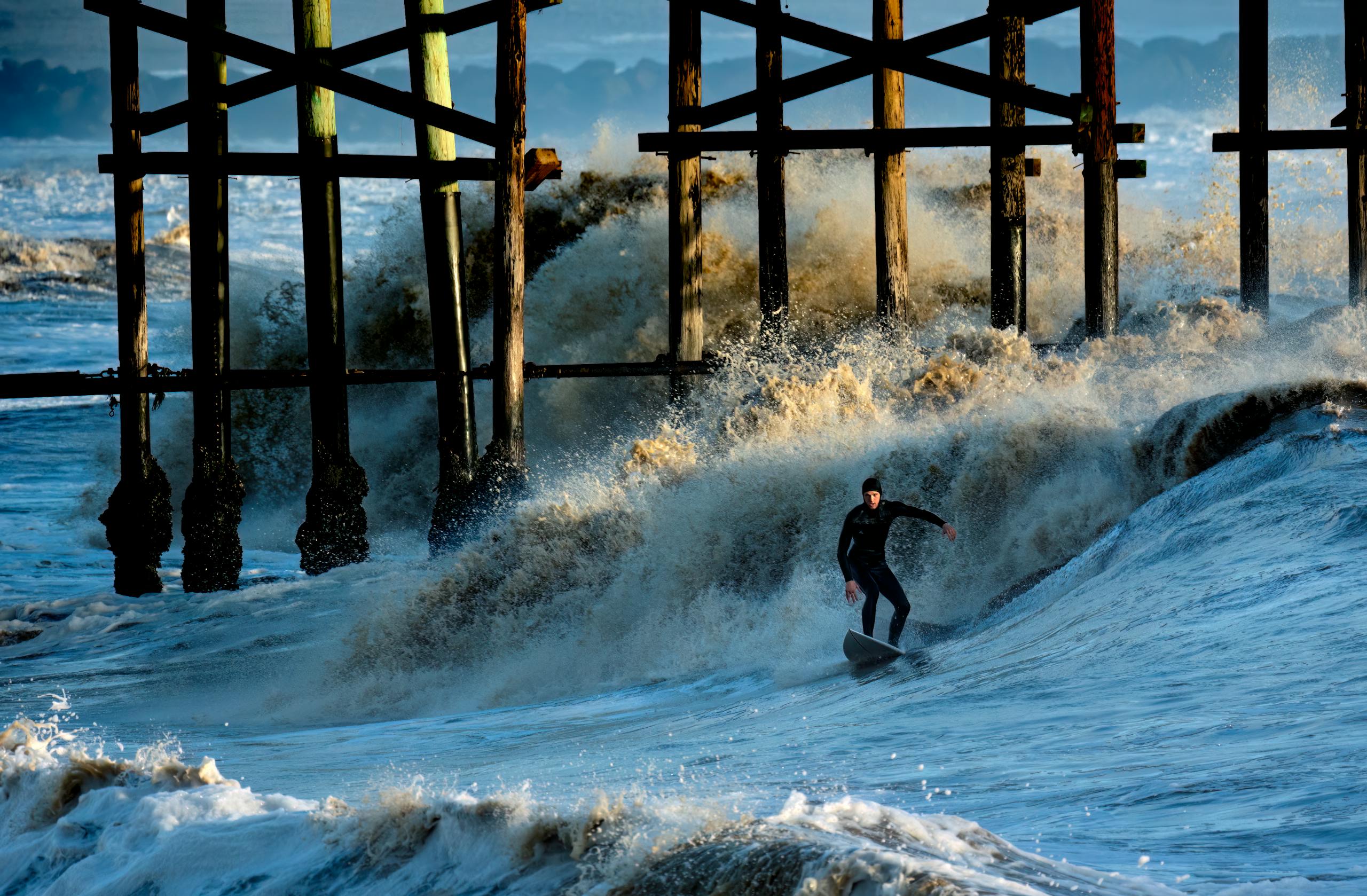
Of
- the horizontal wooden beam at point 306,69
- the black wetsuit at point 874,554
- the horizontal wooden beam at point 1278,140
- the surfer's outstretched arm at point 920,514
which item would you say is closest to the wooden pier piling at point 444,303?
the horizontal wooden beam at point 306,69

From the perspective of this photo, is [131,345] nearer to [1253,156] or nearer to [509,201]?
[509,201]

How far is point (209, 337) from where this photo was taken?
450 inches

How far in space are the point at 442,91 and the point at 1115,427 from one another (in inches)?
212

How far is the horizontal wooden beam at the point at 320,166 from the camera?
11109 mm

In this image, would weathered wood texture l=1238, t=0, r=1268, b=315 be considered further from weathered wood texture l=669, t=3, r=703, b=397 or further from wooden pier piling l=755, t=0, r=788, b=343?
weathered wood texture l=669, t=3, r=703, b=397

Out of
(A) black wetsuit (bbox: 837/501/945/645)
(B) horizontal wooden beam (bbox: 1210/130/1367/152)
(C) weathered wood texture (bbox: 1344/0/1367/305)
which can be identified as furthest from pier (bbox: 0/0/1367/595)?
(A) black wetsuit (bbox: 837/501/945/645)

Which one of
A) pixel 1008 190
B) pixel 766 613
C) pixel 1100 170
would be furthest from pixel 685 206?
pixel 766 613

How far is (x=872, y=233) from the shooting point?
1609 cm

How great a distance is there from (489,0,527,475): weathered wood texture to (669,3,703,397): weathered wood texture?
57.3 inches

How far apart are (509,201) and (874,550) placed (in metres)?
4.07

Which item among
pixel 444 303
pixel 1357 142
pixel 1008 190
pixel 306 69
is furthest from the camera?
pixel 1357 142

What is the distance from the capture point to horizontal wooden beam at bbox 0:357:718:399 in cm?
1099

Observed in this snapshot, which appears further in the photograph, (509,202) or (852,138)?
(852,138)

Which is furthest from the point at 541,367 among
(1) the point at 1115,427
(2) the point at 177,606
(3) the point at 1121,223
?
(3) the point at 1121,223
